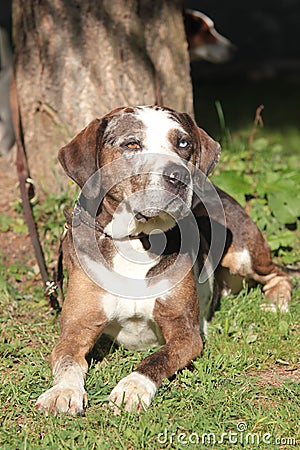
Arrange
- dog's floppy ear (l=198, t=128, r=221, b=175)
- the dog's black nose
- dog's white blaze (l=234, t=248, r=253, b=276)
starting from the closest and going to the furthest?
the dog's black nose
dog's floppy ear (l=198, t=128, r=221, b=175)
dog's white blaze (l=234, t=248, r=253, b=276)

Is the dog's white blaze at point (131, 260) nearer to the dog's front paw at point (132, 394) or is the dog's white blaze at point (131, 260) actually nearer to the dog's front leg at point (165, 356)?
the dog's front leg at point (165, 356)

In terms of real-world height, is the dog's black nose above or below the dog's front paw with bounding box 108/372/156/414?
above

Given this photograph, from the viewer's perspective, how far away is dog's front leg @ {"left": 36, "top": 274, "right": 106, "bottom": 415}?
10.8ft

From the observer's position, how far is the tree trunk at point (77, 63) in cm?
532

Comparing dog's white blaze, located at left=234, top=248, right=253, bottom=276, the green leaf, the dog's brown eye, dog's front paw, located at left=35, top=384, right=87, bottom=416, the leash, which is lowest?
the green leaf

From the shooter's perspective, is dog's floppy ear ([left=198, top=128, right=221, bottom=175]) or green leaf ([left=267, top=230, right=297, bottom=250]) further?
green leaf ([left=267, top=230, right=297, bottom=250])

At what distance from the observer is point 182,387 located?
3.60 meters

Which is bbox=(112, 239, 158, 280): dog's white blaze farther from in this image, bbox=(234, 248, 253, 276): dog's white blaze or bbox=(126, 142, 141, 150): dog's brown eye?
bbox=(234, 248, 253, 276): dog's white blaze

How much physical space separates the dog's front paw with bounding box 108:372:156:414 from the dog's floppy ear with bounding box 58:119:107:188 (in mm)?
1040

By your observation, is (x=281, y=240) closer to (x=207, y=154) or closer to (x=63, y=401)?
(x=207, y=154)

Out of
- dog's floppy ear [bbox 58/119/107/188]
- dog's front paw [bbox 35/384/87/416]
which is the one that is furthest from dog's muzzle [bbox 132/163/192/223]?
dog's front paw [bbox 35/384/87/416]

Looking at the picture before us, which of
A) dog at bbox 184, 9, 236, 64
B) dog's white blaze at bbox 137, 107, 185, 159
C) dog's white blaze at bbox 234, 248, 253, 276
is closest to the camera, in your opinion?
dog's white blaze at bbox 137, 107, 185, 159

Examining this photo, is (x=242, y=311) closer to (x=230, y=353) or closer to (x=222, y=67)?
(x=230, y=353)

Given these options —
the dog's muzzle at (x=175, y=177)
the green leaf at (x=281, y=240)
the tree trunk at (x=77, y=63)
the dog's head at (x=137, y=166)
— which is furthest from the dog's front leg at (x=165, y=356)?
the tree trunk at (x=77, y=63)
